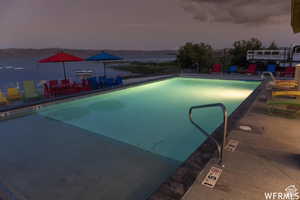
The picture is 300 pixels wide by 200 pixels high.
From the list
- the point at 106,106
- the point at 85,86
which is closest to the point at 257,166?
the point at 106,106

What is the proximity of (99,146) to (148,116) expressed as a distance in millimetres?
2170

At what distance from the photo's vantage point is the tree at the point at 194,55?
16.8 m

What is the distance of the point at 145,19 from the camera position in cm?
1577

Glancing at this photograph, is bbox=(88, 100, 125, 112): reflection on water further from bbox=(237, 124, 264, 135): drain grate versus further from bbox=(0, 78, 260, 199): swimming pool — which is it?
bbox=(237, 124, 264, 135): drain grate

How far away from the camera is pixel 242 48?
18094mm

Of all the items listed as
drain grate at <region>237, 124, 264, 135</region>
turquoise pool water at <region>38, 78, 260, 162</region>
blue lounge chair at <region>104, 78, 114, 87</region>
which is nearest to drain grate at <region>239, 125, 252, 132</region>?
drain grate at <region>237, 124, 264, 135</region>

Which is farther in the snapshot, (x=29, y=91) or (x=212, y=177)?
(x=29, y=91)

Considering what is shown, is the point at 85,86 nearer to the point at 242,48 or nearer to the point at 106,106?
the point at 106,106

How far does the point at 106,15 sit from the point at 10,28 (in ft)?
24.5

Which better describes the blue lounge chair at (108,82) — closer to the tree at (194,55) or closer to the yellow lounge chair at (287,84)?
the yellow lounge chair at (287,84)

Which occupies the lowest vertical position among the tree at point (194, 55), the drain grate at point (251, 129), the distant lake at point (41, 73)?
the drain grate at point (251, 129)

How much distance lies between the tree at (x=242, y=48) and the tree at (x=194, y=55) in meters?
2.63

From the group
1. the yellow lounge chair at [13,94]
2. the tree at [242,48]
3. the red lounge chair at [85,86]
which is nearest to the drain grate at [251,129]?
the red lounge chair at [85,86]

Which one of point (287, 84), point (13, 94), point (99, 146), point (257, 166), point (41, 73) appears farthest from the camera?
point (41, 73)
